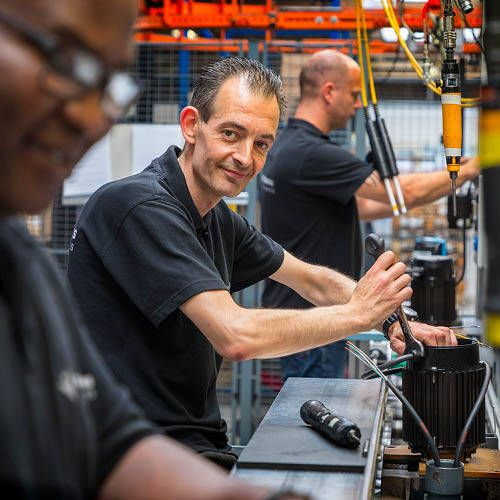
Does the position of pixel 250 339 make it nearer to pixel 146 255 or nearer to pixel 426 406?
pixel 146 255

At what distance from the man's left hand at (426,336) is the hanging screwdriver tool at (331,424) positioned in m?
0.36

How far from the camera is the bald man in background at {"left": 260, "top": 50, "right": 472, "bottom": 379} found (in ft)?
12.0

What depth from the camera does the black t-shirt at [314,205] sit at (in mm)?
3660

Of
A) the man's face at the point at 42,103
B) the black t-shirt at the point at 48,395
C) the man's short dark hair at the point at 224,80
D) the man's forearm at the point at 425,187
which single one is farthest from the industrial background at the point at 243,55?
the man's face at the point at 42,103

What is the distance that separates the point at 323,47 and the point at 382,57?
2.18 metres

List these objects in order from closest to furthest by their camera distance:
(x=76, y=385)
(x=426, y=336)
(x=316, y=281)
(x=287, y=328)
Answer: (x=76, y=385), (x=287, y=328), (x=426, y=336), (x=316, y=281)

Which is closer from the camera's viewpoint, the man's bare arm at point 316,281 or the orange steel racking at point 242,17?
the man's bare arm at point 316,281

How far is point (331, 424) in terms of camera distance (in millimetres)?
1631

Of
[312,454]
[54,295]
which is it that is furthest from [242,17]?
[54,295]

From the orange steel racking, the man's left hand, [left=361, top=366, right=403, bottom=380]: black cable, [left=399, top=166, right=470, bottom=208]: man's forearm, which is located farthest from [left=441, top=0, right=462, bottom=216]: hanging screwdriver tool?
the orange steel racking

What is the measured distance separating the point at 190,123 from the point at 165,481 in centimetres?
136

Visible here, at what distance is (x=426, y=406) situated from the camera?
172 cm

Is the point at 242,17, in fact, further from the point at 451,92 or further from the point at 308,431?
the point at 308,431

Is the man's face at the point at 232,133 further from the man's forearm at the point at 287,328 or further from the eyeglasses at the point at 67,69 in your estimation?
the eyeglasses at the point at 67,69
